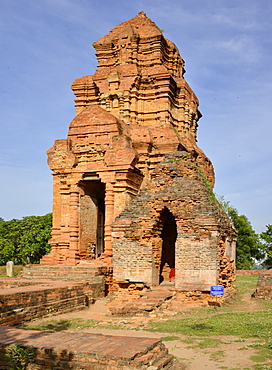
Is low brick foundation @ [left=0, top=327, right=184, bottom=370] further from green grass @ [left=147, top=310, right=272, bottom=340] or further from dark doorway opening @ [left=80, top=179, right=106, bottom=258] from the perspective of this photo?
dark doorway opening @ [left=80, top=179, right=106, bottom=258]

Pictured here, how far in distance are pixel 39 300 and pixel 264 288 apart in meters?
7.83

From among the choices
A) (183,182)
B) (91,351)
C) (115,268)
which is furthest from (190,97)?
(91,351)

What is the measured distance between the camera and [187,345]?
7457 millimetres

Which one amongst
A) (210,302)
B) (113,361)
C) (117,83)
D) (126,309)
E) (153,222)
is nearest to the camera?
(113,361)

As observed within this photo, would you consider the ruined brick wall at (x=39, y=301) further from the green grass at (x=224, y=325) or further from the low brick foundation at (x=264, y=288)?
the low brick foundation at (x=264, y=288)

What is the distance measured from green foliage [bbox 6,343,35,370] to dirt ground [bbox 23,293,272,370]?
2328mm

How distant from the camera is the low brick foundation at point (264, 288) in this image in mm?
13953

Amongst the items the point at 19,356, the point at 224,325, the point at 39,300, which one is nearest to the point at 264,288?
the point at 224,325

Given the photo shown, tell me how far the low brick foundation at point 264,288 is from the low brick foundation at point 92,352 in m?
8.69

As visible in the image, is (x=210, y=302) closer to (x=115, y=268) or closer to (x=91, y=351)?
(x=115, y=268)

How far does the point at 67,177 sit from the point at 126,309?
24.6ft

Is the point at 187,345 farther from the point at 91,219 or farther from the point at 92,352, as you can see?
the point at 91,219

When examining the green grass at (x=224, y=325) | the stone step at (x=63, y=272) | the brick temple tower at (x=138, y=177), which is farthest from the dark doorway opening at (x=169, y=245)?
the green grass at (x=224, y=325)

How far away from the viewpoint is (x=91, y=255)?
17188 millimetres
